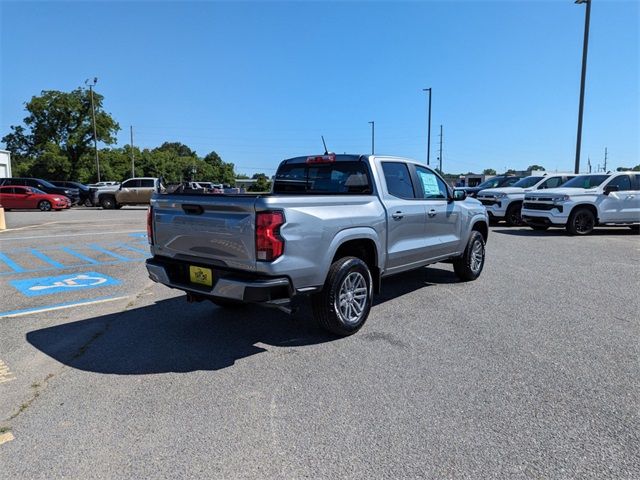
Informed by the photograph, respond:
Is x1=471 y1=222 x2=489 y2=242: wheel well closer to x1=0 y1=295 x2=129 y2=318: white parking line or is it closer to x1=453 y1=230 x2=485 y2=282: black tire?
x1=453 y1=230 x2=485 y2=282: black tire

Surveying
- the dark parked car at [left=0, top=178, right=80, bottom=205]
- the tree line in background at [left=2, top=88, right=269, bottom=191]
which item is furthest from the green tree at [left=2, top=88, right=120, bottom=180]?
the dark parked car at [left=0, top=178, right=80, bottom=205]

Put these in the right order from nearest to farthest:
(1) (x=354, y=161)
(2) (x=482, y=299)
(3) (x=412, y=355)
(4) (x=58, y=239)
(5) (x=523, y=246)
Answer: (3) (x=412, y=355), (1) (x=354, y=161), (2) (x=482, y=299), (5) (x=523, y=246), (4) (x=58, y=239)

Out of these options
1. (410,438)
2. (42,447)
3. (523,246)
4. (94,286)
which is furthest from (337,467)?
(523,246)

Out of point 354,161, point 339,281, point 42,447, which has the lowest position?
point 42,447

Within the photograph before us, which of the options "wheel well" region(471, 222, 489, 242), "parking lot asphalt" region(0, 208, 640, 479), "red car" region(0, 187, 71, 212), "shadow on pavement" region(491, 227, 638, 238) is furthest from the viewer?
"red car" region(0, 187, 71, 212)

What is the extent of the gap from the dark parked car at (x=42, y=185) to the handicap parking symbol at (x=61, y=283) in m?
23.1

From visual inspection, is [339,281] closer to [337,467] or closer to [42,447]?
[337,467]

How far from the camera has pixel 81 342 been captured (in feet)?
15.2

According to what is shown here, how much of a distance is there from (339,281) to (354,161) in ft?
5.48

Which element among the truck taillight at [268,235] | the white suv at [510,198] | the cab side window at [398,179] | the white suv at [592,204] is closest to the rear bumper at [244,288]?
the truck taillight at [268,235]

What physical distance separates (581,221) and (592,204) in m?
0.57

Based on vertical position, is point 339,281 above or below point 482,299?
above

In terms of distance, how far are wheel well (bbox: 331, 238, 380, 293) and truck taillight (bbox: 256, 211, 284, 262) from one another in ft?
3.53

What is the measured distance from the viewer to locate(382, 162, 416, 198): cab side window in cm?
556
